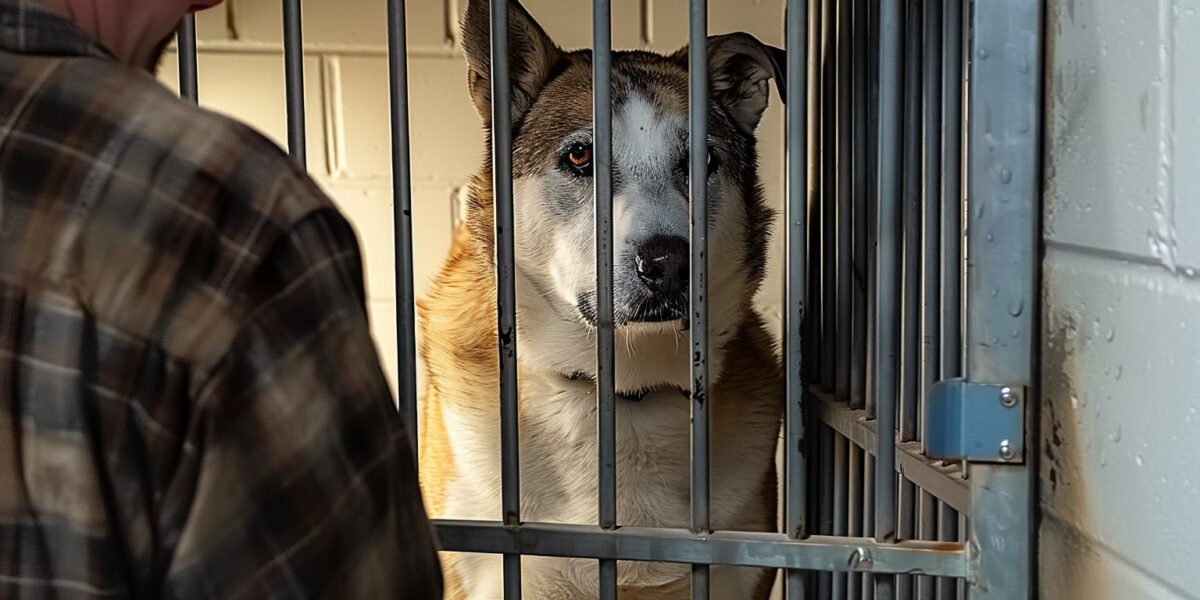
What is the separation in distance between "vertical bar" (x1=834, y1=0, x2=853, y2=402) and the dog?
369 millimetres

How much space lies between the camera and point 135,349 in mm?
625

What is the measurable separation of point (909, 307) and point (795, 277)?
0.47 ft

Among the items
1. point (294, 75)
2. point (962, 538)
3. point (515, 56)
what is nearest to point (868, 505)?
point (962, 538)

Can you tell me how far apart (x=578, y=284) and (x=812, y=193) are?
0.48 m

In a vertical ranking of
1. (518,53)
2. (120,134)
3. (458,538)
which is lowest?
(458,538)

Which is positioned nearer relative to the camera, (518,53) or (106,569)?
(106,569)

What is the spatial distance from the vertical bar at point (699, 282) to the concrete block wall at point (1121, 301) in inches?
12.9

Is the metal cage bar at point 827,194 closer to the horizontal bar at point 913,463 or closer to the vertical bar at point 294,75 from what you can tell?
the horizontal bar at point 913,463

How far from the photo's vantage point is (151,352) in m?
0.62

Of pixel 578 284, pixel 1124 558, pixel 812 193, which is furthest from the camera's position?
pixel 578 284

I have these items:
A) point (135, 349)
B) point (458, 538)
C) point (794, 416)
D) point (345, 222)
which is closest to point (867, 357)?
point (794, 416)

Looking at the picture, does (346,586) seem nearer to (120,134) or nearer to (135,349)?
(135,349)

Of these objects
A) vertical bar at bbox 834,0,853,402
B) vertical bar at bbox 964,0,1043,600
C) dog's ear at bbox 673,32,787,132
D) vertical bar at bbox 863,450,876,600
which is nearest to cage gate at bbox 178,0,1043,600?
vertical bar at bbox 964,0,1043,600

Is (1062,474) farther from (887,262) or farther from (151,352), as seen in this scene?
(151,352)
